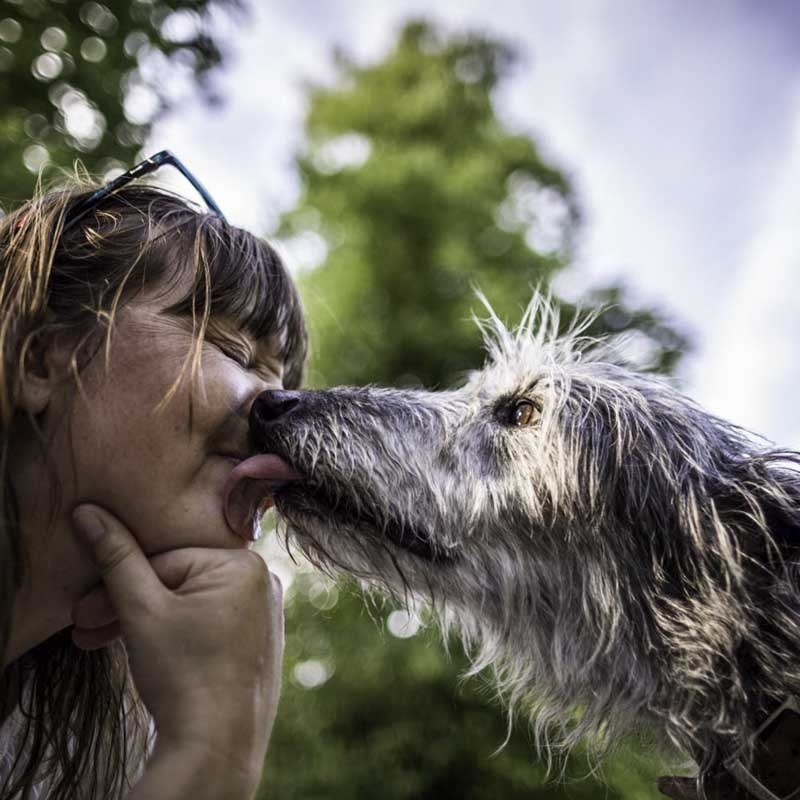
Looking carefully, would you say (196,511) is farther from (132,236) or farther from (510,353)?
(510,353)

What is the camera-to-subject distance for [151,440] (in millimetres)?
1952

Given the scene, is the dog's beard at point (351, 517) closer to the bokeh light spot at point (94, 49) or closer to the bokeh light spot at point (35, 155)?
the bokeh light spot at point (35, 155)

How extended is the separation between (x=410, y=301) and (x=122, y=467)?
1189 cm

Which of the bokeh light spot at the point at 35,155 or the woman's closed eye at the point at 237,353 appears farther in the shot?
the bokeh light spot at the point at 35,155

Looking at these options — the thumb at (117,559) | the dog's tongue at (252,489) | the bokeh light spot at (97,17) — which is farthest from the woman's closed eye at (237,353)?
the bokeh light spot at (97,17)

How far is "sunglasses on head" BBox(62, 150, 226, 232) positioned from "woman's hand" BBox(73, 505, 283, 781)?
2.72 ft

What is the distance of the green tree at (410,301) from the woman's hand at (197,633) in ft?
14.7

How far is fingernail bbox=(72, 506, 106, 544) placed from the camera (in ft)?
6.12

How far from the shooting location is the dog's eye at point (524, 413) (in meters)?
2.83

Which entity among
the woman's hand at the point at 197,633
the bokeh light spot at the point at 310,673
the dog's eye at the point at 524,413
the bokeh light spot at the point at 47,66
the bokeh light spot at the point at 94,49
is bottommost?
the bokeh light spot at the point at 310,673

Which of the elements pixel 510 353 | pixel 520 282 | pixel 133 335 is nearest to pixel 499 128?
pixel 520 282

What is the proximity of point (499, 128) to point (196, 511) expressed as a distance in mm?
16394

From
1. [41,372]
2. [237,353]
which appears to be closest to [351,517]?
[237,353]

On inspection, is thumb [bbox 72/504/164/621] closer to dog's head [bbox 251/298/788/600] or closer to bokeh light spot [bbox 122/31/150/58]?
dog's head [bbox 251/298/788/600]
